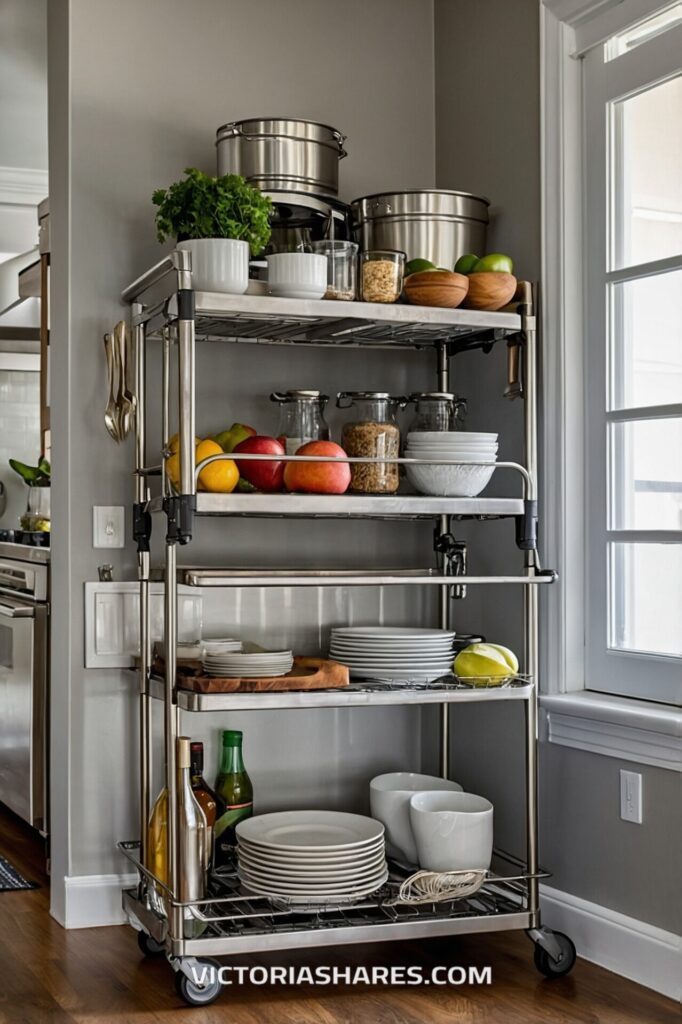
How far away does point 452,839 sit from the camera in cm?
277

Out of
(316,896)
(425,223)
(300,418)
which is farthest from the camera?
(425,223)

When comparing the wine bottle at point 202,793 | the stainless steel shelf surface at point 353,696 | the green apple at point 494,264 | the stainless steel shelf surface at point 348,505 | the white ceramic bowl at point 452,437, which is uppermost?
the green apple at point 494,264

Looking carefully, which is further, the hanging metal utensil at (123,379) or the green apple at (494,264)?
the hanging metal utensil at (123,379)

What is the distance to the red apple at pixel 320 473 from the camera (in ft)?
9.04

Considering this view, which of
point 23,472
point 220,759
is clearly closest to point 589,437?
point 220,759

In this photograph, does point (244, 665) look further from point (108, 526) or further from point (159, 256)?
point (159, 256)

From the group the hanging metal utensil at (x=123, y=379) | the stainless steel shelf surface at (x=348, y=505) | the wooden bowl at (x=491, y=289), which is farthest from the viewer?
the hanging metal utensil at (x=123, y=379)

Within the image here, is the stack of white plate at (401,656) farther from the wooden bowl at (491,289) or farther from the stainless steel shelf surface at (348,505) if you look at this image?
the wooden bowl at (491,289)

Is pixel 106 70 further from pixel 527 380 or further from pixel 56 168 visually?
pixel 527 380

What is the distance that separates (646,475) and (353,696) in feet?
2.61

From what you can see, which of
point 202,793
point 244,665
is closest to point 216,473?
point 244,665

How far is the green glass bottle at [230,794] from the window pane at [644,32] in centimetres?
179

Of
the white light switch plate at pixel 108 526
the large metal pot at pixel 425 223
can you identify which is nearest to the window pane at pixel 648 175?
the large metal pot at pixel 425 223

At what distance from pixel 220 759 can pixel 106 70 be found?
1.71m
